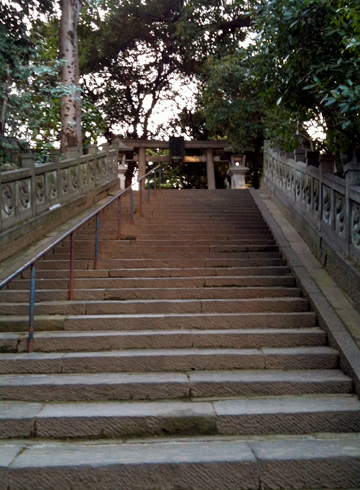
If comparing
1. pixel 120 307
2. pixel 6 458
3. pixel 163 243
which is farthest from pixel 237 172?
pixel 6 458

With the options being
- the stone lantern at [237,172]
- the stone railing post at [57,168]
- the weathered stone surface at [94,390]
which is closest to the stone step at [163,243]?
the stone railing post at [57,168]

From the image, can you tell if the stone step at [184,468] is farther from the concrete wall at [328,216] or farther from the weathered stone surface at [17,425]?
the concrete wall at [328,216]

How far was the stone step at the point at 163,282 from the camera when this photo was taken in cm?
641

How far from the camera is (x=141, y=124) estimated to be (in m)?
24.4

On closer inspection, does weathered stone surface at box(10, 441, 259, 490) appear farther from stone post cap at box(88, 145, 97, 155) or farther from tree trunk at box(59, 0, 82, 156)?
stone post cap at box(88, 145, 97, 155)

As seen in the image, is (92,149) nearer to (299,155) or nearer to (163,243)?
(163,243)

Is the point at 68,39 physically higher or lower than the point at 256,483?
higher

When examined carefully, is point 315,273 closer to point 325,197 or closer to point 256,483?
point 325,197

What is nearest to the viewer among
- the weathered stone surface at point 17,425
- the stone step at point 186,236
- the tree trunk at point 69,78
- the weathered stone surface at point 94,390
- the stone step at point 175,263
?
the weathered stone surface at point 17,425

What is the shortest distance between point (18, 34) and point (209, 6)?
11.2 metres

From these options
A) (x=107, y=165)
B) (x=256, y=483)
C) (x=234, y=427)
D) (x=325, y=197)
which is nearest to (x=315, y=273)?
(x=325, y=197)

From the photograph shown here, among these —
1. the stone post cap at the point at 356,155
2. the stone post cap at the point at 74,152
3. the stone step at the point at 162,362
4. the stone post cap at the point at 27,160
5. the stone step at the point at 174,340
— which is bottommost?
the stone step at the point at 162,362

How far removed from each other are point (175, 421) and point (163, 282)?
9.28 ft

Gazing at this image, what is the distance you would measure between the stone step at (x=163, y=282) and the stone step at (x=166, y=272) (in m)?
0.25
